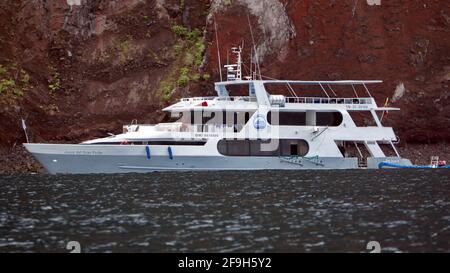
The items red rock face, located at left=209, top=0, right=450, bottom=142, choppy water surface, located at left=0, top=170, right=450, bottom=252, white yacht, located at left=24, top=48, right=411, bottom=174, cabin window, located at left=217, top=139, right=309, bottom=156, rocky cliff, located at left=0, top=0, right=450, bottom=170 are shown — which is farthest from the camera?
red rock face, located at left=209, top=0, right=450, bottom=142

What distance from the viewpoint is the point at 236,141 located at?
5312 centimetres

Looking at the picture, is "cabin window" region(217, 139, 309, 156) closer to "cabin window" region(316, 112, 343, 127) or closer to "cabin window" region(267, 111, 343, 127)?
"cabin window" region(267, 111, 343, 127)

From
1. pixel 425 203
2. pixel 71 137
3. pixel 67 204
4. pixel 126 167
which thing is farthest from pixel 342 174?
pixel 71 137

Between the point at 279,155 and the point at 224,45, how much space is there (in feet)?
48.6

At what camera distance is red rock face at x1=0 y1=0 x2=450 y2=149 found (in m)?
65.0

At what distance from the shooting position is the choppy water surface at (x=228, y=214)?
2355 cm

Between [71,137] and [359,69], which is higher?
[359,69]

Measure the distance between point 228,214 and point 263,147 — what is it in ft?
80.6

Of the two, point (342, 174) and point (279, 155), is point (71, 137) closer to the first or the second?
point (279, 155)

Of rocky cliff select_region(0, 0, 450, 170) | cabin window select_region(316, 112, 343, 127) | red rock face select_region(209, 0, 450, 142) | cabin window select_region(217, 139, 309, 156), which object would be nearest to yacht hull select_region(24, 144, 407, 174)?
cabin window select_region(217, 139, 309, 156)

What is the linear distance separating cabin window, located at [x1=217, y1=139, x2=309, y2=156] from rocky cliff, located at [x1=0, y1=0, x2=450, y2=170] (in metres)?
11.9

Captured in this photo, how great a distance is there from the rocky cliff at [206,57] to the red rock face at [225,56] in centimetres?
8

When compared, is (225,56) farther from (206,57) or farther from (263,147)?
(263,147)
